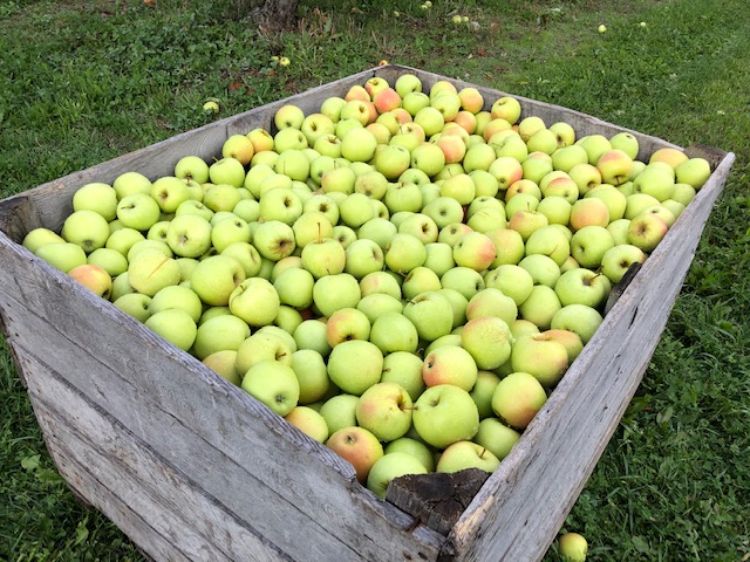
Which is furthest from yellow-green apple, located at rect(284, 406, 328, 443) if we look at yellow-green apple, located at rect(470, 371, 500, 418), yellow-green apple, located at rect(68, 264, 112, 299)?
yellow-green apple, located at rect(68, 264, 112, 299)

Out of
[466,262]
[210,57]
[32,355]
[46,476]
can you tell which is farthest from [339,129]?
[210,57]

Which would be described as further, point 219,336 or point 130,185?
point 130,185

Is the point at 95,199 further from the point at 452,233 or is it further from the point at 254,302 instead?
the point at 452,233

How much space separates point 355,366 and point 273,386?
0.29 m

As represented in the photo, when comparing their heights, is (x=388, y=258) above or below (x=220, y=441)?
below

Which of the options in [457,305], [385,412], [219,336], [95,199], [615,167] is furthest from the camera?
[615,167]

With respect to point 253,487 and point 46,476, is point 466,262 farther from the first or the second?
point 46,476

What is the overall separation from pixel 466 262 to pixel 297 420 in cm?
97

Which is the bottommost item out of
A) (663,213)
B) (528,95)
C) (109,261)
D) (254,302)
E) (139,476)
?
(528,95)

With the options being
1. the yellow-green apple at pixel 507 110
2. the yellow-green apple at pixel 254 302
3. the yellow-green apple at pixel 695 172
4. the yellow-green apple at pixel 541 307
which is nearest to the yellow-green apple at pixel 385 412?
the yellow-green apple at pixel 254 302

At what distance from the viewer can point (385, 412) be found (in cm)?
163

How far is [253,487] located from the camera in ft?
4.91

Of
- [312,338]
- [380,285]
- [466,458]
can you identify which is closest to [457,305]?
[380,285]

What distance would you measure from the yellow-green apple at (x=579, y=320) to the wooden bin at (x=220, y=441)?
0.09 meters
